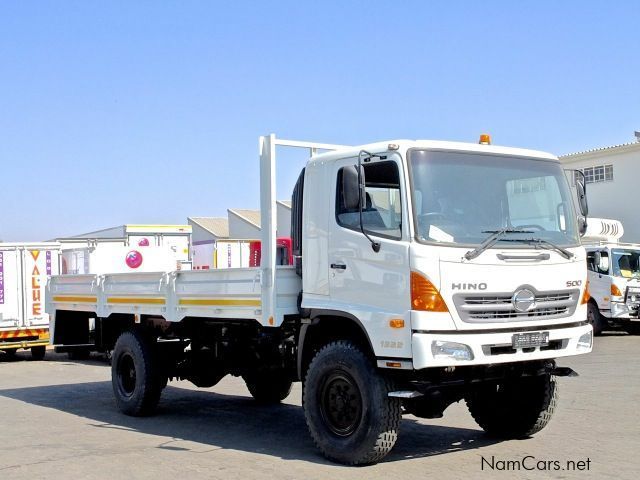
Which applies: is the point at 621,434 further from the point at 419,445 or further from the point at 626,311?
the point at 626,311

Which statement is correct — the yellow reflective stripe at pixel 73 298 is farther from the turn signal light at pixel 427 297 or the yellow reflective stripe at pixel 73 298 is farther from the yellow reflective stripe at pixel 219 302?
the turn signal light at pixel 427 297

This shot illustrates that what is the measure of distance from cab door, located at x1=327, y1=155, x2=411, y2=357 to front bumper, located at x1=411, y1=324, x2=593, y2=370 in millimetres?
147

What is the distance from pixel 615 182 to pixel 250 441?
25.8m

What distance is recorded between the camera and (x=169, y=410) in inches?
425

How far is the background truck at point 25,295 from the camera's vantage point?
18.0 m

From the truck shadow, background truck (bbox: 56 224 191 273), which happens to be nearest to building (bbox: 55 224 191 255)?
background truck (bbox: 56 224 191 273)

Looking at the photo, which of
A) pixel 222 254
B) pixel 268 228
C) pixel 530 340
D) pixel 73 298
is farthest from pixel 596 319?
pixel 268 228

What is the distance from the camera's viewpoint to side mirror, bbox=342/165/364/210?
22.8 feet

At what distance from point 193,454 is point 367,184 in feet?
9.89

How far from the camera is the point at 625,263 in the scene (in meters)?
21.3

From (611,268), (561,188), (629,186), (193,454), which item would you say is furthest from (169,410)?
(629,186)

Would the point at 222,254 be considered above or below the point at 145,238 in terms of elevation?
below

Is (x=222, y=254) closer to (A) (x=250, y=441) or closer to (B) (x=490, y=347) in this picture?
(A) (x=250, y=441)

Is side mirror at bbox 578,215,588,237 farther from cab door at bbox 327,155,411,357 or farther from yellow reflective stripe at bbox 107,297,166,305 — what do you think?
yellow reflective stripe at bbox 107,297,166,305
